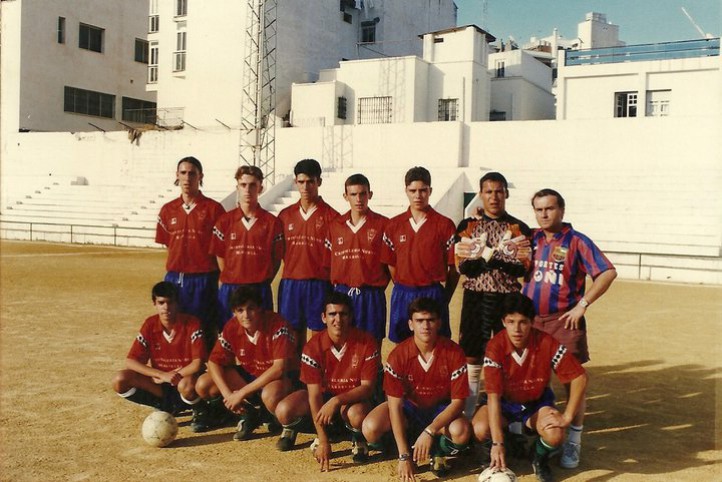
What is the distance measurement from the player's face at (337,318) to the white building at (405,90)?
76.9 ft

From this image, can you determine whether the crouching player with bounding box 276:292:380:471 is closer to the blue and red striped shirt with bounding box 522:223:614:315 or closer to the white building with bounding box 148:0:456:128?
the blue and red striped shirt with bounding box 522:223:614:315

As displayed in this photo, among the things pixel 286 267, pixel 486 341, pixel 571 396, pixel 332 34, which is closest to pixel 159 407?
pixel 286 267

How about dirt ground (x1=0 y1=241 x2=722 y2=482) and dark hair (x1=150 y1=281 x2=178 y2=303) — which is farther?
dark hair (x1=150 y1=281 x2=178 y2=303)

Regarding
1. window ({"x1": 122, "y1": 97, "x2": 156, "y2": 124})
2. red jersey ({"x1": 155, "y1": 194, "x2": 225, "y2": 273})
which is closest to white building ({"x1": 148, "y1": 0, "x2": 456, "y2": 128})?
window ({"x1": 122, "y1": 97, "x2": 156, "y2": 124})

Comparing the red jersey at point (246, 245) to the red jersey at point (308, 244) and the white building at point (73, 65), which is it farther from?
the white building at point (73, 65)

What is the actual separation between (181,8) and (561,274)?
103 feet

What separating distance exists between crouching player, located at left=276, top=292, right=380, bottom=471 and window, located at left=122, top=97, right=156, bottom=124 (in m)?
33.2

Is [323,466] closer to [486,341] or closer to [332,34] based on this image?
[486,341]

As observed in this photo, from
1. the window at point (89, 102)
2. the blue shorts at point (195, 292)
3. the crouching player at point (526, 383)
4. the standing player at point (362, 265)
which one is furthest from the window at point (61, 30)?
the crouching player at point (526, 383)

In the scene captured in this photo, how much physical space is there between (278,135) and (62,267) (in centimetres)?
1279

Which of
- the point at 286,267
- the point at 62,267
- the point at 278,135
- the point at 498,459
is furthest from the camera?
the point at 278,135

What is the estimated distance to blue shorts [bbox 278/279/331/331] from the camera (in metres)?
5.48

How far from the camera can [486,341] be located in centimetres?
486

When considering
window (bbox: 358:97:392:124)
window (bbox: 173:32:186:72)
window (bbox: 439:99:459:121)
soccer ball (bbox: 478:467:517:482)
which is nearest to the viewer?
soccer ball (bbox: 478:467:517:482)
